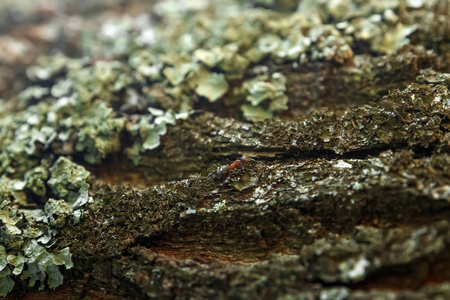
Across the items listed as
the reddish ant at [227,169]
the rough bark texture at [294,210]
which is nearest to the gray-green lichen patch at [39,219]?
the rough bark texture at [294,210]

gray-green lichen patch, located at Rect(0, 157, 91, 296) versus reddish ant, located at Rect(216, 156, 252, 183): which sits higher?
reddish ant, located at Rect(216, 156, 252, 183)

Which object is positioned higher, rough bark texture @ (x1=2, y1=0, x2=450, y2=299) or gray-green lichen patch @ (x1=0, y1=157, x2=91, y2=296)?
rough bark texture @ (x1=2, y1=0, x2=450, y2=299)

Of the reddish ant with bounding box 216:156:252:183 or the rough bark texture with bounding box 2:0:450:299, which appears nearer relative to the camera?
the rough bark texture with bounding box 2:0:450:299

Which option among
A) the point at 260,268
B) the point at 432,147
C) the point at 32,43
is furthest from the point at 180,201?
the point at 32,43

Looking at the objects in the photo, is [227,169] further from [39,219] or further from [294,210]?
[39,219]

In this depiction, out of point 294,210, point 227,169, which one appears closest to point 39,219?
point 227,169

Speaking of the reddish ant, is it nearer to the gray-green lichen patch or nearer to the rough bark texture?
the rough bark texture

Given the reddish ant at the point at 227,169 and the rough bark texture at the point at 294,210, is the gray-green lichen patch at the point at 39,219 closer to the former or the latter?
the rough bark texture at the point at 294,210

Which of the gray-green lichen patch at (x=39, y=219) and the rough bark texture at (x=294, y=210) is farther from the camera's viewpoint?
the gray-green lichen patch at (x=39, y=219)

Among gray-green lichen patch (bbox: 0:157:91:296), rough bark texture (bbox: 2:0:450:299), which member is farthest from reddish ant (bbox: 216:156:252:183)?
gray-green lichen patch (bbox: 0:157:91:296)
